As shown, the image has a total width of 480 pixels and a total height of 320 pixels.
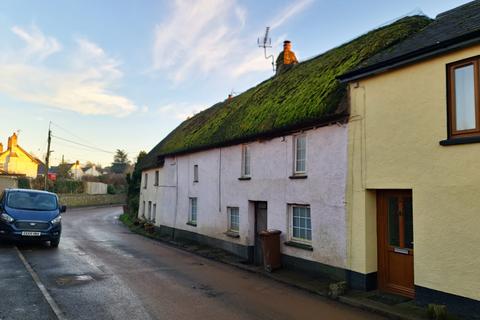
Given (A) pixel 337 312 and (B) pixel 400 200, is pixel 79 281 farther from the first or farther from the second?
(B) pixel 400 200

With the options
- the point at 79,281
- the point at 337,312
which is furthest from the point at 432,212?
the point at 79,281

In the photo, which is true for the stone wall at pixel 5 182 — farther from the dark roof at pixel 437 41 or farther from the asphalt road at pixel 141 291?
the dark roof at pixel 437 41

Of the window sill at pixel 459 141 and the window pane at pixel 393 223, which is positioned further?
the window pane at pixel 393 223

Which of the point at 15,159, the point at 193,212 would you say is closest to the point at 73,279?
the point at 193,212

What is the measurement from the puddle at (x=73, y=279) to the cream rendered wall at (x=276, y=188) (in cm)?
556

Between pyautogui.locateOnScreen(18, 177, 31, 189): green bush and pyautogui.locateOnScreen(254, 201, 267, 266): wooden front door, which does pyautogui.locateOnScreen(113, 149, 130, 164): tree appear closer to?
pyautogui.locateOnScreen(18, 177, 31, 189): green bush

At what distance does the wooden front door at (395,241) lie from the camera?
8492mm

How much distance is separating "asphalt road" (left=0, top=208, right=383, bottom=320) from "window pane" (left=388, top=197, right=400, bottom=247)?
1.95 metres

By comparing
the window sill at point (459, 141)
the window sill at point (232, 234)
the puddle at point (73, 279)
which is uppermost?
the window sill at point (459, 141)

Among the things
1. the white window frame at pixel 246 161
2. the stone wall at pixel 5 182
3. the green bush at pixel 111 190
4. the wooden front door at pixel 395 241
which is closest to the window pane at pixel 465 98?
the wooden front door at pixel 395 241

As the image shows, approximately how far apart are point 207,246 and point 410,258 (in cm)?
947

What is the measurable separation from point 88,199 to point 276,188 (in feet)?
141

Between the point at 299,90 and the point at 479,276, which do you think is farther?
the point at 299,90

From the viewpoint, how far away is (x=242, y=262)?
1310cm
